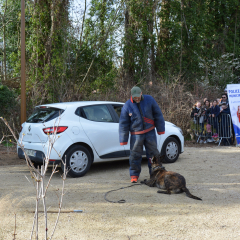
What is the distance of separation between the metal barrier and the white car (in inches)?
229

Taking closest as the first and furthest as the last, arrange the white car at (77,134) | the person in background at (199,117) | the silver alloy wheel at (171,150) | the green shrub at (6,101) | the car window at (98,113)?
the white car at (77,134) → the car window at (98,113) → the silver alloy wheel at (171,150) → the person in background at (199,117) → the green shrub at (6,101)

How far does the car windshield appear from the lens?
265 inches

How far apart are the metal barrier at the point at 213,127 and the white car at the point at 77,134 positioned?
229 inches

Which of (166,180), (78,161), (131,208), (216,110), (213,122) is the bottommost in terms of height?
(131,208)

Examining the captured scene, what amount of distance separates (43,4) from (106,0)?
358 cm

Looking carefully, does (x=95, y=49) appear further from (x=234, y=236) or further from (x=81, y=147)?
(x=234, y=236)

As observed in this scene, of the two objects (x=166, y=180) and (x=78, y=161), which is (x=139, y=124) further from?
(x=78, y=161)

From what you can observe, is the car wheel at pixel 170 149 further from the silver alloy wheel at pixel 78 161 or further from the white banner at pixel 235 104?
the white banner at pixel 235 104

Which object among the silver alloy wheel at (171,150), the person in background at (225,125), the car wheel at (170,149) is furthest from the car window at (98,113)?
the person in background at (225,125)

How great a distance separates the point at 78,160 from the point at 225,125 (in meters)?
7.32

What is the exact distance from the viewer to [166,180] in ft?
18.5

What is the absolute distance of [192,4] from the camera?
21703 millimetres

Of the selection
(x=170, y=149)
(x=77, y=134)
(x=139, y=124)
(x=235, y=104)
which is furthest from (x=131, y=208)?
(x=235, y=104)

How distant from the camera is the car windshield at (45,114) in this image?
6.72m
